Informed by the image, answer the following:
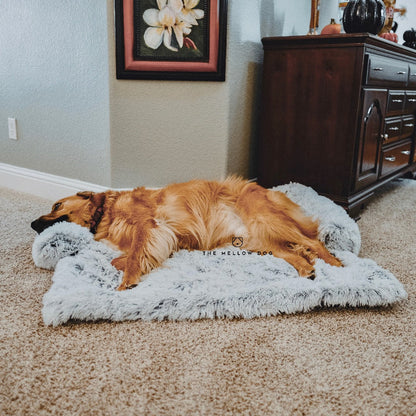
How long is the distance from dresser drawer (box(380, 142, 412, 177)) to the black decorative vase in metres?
0.71

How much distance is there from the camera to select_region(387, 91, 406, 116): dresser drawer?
7.72ft

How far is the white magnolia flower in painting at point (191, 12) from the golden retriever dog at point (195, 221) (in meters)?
0.86

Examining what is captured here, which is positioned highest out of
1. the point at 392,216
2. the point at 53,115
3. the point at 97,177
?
the point at 53,115

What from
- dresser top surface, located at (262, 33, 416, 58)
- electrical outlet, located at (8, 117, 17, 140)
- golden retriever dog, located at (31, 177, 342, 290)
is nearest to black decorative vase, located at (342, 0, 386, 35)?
dresser top surface, located at (262, 33, 416, 58)

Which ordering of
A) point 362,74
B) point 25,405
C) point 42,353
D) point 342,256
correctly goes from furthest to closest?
1. point 362,74
2. point 342,256
3. point 42,353
4. point 25,405

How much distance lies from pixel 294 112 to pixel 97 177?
3.62 ft

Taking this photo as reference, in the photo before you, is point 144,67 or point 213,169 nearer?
point 144,67

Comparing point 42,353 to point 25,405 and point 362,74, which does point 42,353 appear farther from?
point 362,74

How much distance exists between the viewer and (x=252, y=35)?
2254 mm

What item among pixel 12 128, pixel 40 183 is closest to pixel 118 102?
pixel 40 183

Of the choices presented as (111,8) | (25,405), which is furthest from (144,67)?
(25,405)

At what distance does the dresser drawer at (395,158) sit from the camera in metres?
2.49

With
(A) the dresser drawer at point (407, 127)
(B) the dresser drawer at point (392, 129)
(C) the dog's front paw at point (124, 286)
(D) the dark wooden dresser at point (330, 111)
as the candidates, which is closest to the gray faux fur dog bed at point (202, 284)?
(C) the dog's front paw at point (124, 286)

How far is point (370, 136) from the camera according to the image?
7.11ft
